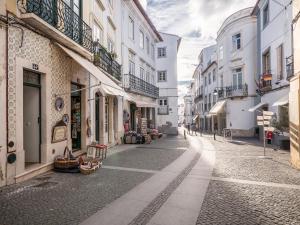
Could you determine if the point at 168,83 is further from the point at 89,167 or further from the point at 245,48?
the point at 89,167

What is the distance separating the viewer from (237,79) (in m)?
25.8

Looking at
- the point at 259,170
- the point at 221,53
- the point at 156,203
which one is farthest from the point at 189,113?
the point at 156,203

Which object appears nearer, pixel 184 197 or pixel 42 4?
pixel 184 197

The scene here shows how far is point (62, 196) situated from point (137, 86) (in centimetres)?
1507

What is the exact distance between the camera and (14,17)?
20.3 feet

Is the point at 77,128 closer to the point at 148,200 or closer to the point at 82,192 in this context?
the point at 82,192

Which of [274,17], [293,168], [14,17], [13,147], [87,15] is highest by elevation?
[274,17]

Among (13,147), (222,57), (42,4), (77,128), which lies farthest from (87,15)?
(222,57)

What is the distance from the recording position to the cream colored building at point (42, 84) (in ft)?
20.1

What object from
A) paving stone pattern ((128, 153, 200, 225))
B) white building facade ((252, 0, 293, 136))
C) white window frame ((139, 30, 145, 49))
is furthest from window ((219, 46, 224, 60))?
paving stone pattern ((128, 153, 200, 225))

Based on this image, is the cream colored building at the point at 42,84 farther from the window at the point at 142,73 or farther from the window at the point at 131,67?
the window at the point at 142,73

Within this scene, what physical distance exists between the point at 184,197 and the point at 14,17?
19.5 ft

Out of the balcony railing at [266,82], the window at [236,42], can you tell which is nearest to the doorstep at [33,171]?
the balcony railing at [266,82]

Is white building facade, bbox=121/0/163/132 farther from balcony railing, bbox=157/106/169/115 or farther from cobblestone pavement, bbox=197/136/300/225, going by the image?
cobblestone pavement, bbox=197/136/300/225
